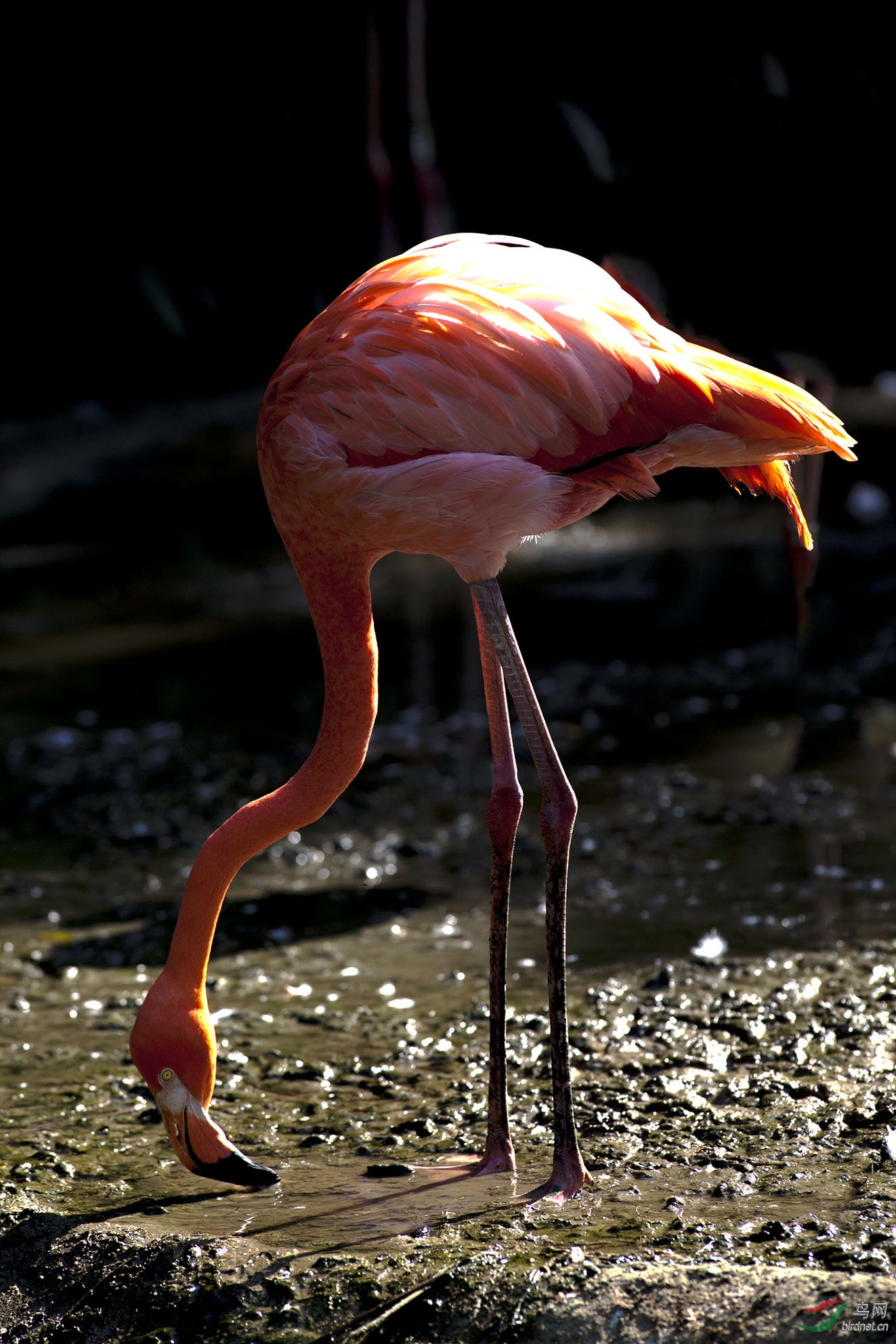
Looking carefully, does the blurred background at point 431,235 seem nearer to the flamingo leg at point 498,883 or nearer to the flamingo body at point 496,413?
the flamingo leg at point 498,883

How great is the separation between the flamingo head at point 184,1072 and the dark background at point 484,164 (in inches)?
86.1

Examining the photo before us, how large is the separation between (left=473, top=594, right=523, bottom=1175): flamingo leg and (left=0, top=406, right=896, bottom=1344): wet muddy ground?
3.8 inches

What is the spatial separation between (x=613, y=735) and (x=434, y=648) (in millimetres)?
1764

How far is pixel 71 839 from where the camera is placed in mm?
4992

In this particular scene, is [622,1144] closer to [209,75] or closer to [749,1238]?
[749,1238]

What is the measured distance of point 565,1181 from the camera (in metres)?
2.68

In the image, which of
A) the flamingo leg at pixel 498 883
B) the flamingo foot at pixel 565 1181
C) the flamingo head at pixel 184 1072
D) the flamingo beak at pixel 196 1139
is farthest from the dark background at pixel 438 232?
the flamingo foot at pixel 565 1181

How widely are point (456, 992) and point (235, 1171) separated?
1.13 meters

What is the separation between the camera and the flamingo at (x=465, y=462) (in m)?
2.69

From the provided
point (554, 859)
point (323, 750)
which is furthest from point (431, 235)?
point (554, 859)

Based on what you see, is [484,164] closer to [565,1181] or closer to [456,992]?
[456,992]

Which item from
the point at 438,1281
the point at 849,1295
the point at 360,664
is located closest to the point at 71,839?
the point at 360,664

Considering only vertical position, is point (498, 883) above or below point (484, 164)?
below

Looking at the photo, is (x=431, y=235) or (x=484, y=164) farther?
(x=484, y=164)
